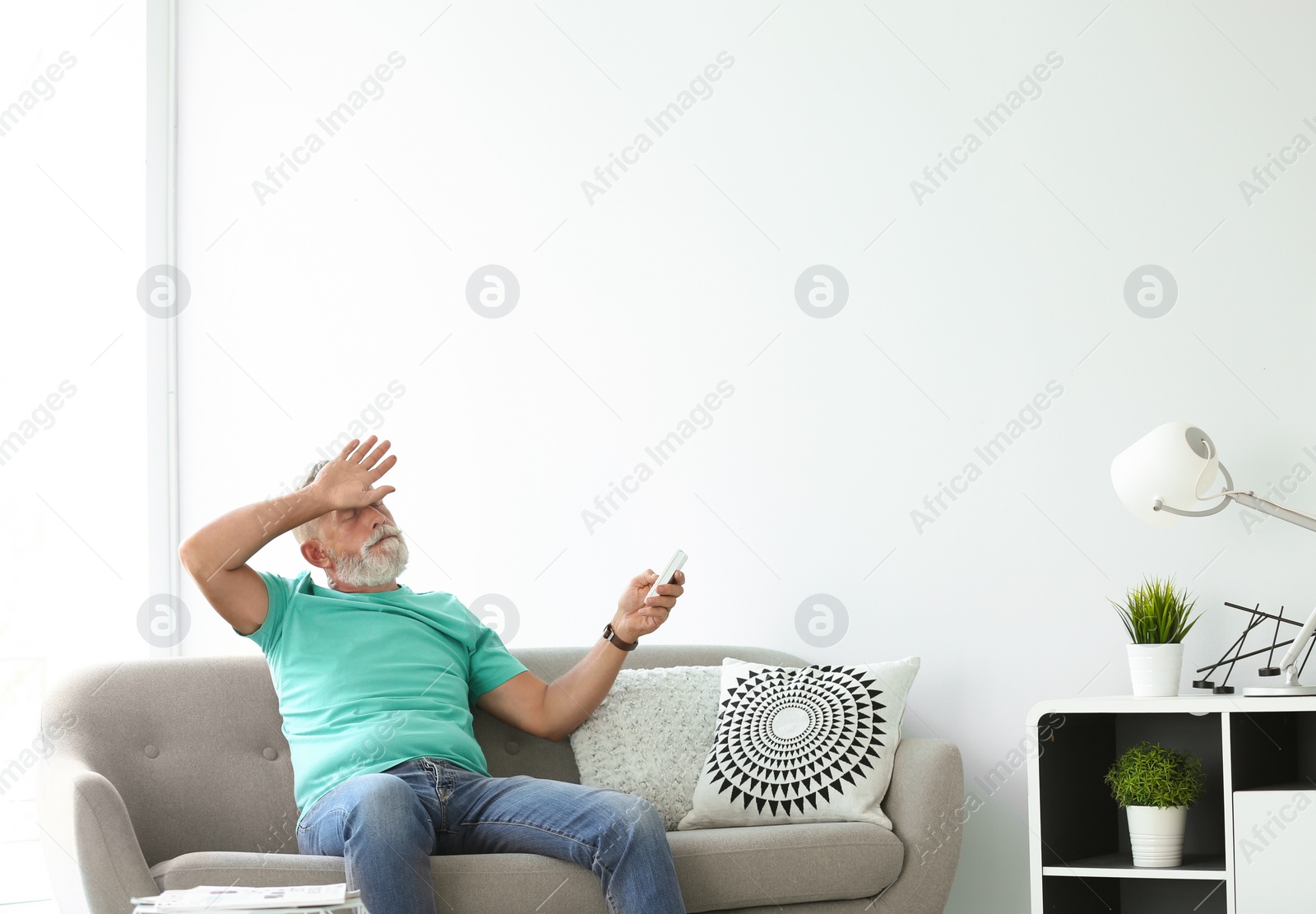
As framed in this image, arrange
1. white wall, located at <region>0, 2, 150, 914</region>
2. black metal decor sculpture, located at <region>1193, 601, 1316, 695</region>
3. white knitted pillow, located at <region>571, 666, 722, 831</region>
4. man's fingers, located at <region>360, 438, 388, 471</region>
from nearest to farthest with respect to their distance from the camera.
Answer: man's fingers, located at <region>360, 438, 388, 471</region>
white knitted pillow, located at <region>571, 666, 722, 831</region>
black metal decor sculpture, located at <region>1193, 601, 1316, 695</region>
white wall, located at <region>0, 2, 150, 914</region>

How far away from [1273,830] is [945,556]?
0.93 m

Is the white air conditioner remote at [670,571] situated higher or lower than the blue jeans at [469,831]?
higher

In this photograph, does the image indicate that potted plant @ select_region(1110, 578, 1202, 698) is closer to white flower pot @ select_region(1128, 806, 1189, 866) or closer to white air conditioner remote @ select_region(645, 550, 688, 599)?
white flower pot @ select_region(1128, 806, 1189, 866)

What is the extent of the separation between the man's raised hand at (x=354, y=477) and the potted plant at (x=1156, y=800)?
156 cm

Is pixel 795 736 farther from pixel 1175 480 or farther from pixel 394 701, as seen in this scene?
pixel 1175 480

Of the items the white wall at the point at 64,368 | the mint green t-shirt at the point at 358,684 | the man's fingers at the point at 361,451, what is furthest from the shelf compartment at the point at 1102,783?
the white wall at the point at 64,368

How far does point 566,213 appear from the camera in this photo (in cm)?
311

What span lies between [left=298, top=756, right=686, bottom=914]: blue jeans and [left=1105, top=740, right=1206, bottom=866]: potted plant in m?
0.96

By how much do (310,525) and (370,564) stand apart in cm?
15

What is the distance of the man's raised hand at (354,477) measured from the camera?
2.18 metres

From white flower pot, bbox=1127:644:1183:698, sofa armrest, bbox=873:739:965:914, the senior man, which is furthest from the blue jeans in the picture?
white flower pot, bbox=1127:644:1183:698

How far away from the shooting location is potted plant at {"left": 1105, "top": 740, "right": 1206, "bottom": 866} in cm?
224

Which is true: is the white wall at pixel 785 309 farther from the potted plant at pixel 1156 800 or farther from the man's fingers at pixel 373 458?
the man's fingers at pixel 373 458

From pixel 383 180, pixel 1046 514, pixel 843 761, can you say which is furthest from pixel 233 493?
pixel 1046 514
